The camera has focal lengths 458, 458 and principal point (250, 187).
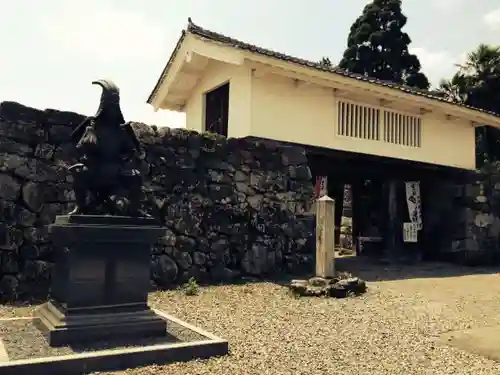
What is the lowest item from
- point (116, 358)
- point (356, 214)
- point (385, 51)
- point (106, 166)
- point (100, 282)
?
point (116, 358)

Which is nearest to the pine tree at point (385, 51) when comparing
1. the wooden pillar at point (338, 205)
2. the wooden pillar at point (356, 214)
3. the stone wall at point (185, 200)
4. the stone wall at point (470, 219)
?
the wooden pillar at point (338, 205)

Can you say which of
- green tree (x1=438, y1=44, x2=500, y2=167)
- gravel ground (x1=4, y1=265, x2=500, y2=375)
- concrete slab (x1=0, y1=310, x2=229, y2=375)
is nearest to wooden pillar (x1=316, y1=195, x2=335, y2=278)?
gravel ground (x1=4, y1=265, x2=500, y2=375)

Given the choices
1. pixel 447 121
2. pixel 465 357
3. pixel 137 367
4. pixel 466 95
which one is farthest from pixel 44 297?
pixel 466 95

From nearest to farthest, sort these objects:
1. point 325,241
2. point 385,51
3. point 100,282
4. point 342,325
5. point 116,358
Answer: point 116,358, point 100,282, point 342,325, point 325,241, point 385,51

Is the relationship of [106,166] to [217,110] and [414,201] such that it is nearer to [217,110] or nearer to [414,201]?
[217,110]

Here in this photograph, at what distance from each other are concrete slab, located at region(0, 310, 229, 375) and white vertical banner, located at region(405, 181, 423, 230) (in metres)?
11.8

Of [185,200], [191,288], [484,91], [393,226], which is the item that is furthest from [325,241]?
[484,91]

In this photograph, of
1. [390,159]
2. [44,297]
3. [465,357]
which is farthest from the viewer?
[390,159]

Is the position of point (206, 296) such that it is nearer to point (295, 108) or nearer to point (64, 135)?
point (64, 135)

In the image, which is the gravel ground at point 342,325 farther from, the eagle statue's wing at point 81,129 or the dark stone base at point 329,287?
the eagle statue's wing at point 81,129

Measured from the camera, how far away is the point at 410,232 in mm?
15398

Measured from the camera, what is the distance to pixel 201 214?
9.91 meters

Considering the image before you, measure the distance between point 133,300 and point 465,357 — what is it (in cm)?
378

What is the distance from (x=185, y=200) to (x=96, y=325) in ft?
16.5
